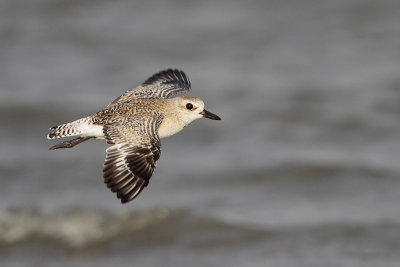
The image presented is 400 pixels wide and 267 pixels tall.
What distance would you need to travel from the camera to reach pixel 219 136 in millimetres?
18859

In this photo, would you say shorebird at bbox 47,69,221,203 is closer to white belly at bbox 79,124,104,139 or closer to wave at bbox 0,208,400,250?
white belly at bbox 79,124,104,139

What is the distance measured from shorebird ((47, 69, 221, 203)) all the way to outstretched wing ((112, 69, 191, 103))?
1cm

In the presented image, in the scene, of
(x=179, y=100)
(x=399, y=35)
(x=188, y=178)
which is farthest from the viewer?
(x=399, y=35)

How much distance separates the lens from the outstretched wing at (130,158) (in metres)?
8.39

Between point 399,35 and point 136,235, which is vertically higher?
point 399,35

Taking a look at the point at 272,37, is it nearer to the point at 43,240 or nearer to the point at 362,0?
the point at 362,0

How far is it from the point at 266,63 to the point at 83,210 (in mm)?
7173

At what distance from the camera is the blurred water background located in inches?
586

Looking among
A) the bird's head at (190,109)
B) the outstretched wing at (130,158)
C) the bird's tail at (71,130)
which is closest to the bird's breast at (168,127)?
the bird's head at (190,109)

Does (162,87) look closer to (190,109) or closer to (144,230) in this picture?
(190,109)

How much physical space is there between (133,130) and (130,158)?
1.65 ft

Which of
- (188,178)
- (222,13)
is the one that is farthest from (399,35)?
(188,178)

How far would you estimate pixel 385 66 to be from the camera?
20.7m

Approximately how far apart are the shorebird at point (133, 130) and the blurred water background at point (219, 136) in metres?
4.76
